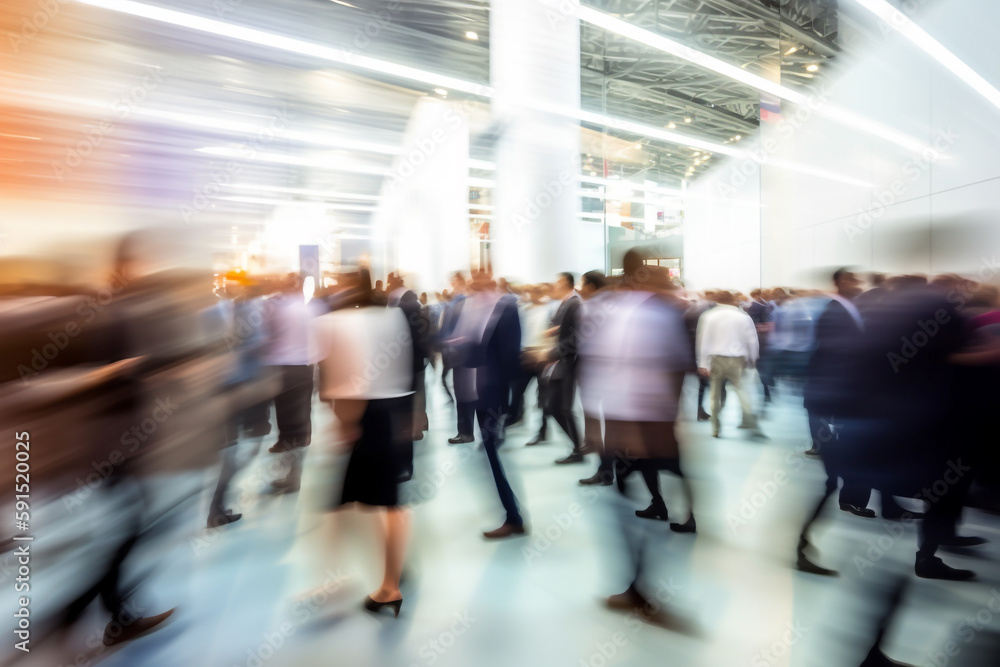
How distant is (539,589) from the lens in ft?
8.14

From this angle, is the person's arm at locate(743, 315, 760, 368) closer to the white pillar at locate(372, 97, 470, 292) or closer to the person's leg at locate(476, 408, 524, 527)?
the person's leg at locate(476, 408, 524, 527)

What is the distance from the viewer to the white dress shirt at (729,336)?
16.8 ft

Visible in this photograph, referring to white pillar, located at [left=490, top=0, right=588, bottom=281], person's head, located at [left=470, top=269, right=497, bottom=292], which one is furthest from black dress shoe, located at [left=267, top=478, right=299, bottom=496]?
white pillar, located at [left=490, top=0, right=588, bottom=281]

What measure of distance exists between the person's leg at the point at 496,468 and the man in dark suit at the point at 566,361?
49.8 inches

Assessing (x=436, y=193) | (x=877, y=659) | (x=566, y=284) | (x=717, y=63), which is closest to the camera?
(x=877, y=659)

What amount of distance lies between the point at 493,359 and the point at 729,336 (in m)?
3.10

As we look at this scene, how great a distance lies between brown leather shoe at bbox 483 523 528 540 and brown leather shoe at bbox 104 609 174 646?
5.45ft

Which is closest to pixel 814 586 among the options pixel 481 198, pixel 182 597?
pixel 182 597

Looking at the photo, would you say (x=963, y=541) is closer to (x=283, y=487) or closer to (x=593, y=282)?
(x=593, y=282)

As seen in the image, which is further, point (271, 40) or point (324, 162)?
point (324, 162)

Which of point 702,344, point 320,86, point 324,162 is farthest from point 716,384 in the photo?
point 324,162

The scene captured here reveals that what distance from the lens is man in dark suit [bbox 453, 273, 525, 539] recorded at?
3035 mm

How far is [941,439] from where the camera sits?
161 cm

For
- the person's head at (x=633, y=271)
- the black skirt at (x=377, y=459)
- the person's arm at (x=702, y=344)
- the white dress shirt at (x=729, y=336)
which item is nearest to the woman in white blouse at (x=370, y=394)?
the black skirt at (x=377, y=459)
